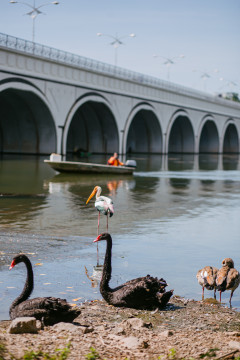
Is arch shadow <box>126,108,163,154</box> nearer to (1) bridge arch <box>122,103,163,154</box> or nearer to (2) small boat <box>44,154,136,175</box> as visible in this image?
(1) bridge arch <box>122,103,163,154</box>

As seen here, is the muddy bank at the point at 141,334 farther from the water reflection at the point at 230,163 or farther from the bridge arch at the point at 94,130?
the bridge arch at the point at 94,130

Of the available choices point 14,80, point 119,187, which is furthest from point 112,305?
point 14,80

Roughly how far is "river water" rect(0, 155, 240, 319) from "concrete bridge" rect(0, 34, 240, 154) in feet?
69.9

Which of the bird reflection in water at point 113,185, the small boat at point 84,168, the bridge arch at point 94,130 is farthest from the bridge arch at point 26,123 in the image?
the bird reflection in water at point 113,185

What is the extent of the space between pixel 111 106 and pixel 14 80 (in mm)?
15129

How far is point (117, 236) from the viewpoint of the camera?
38.2 feet

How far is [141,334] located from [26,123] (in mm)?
43216

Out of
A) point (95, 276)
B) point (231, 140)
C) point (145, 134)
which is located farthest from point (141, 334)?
point (231, 140)

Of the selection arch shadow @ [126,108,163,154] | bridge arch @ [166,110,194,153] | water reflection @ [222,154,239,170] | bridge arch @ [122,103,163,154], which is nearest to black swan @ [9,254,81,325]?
water reflection @ [222,154,239,170]

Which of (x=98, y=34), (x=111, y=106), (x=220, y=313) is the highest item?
(x=98, y=34)

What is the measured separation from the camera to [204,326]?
6.43 m

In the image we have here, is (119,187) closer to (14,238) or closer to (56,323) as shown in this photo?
(14,238)

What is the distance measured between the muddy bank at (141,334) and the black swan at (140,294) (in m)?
0.09

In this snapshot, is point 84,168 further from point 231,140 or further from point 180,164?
point 231,140
